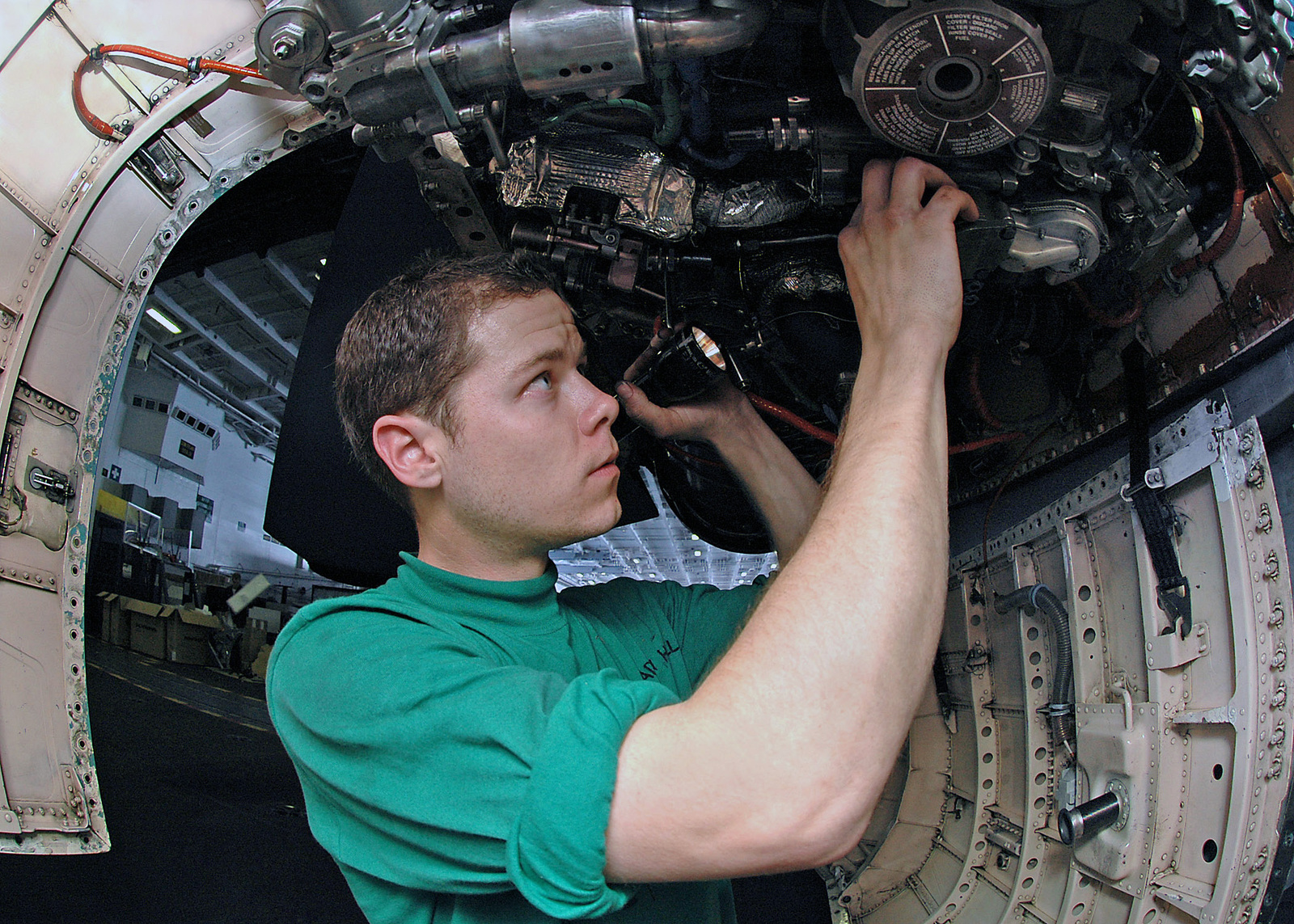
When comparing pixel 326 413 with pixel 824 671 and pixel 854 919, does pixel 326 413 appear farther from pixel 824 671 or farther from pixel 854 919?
pixel 854 919

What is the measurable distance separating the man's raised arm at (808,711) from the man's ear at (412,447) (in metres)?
0.65

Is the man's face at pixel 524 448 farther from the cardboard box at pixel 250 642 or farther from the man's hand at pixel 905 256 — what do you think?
the cardboard box at pixel 250 642

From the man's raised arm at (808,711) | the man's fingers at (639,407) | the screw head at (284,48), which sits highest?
the screw head at (284,48)

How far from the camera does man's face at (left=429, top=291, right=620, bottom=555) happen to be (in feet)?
4.02

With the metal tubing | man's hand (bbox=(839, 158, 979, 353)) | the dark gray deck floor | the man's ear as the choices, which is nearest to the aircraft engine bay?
the metal tubing

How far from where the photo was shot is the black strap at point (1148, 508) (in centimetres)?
188

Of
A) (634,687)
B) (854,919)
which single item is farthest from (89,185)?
(854,919)

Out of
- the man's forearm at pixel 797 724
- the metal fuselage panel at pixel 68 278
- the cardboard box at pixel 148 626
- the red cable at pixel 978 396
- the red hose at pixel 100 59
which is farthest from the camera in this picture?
the cardboard box at pixel 148 626

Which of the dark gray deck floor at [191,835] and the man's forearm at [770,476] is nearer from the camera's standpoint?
the man's forearm at [770,476]

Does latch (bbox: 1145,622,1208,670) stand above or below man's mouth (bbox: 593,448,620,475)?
below

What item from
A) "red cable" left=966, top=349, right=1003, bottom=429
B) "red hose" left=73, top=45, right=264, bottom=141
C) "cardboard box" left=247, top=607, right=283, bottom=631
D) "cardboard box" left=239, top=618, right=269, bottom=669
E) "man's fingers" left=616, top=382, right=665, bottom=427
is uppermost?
"red hose" left=73, top=45, right=264, bottom=141

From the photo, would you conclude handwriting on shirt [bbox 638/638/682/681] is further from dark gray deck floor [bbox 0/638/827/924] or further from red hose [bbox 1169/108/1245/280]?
dark gray deck floor [bbox 0/638/827/924]

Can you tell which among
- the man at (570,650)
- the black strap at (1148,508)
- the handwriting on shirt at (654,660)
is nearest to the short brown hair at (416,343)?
the man at (570,650)

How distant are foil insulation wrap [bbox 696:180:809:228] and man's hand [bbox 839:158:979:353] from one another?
0.29 m
